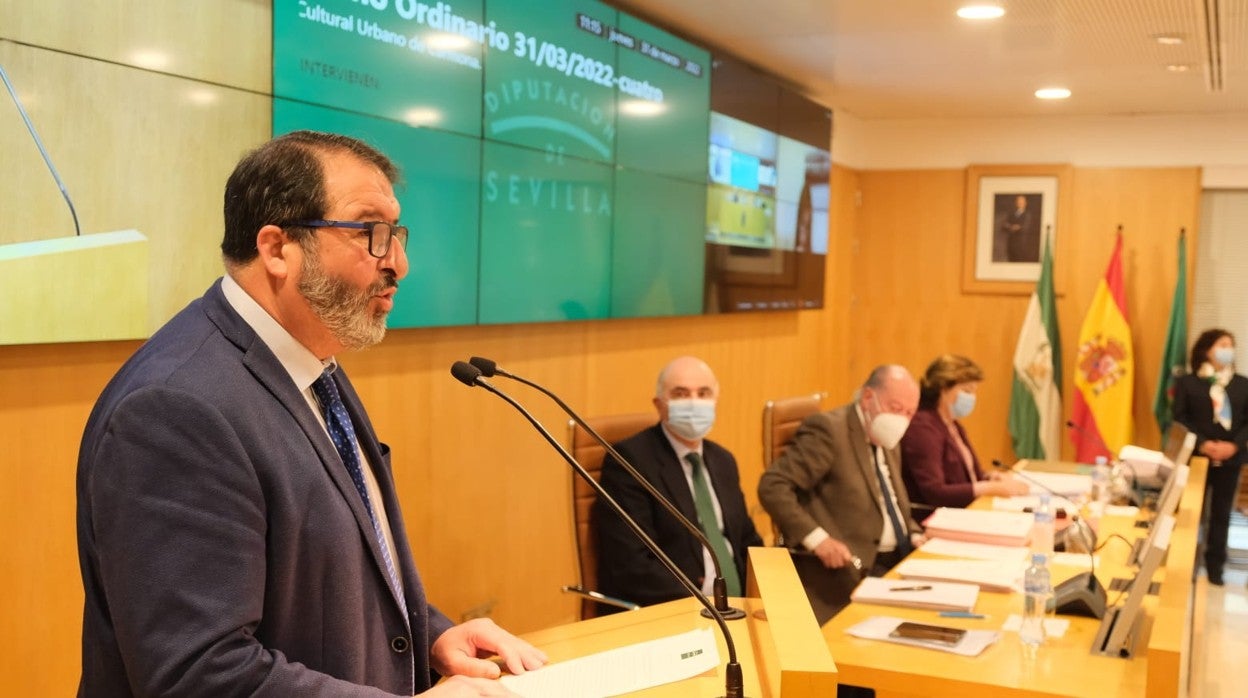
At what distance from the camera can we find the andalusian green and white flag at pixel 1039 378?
7.98 meters

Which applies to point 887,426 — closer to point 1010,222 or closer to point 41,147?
point 41,147

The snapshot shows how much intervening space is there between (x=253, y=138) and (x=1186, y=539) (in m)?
2.76

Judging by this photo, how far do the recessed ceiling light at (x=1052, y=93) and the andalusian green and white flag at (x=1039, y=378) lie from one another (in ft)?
3.77

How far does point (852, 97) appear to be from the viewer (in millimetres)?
7426

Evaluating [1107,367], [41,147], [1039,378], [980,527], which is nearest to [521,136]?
[41,147]

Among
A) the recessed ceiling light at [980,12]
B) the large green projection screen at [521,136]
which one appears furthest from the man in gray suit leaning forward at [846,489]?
the recessed ceiling light at [980,12]

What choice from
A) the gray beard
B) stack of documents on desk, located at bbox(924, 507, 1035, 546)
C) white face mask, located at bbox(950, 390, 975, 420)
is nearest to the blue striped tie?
the gray beard

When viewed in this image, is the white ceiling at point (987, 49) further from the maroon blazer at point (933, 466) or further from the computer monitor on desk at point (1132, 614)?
the computer monitor on desk at point (1132, 614)

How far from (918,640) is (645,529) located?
0.93 metres

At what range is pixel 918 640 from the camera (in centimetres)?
270

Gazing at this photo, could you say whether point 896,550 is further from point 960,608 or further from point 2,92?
point 2,92

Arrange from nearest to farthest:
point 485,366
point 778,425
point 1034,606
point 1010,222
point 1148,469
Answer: point 485,366 < point 1034,606 < point 778,425 < point 1148,469 < point 1010,222

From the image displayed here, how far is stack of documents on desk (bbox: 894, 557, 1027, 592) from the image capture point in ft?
10.7

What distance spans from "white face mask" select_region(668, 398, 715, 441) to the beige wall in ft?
2.86
